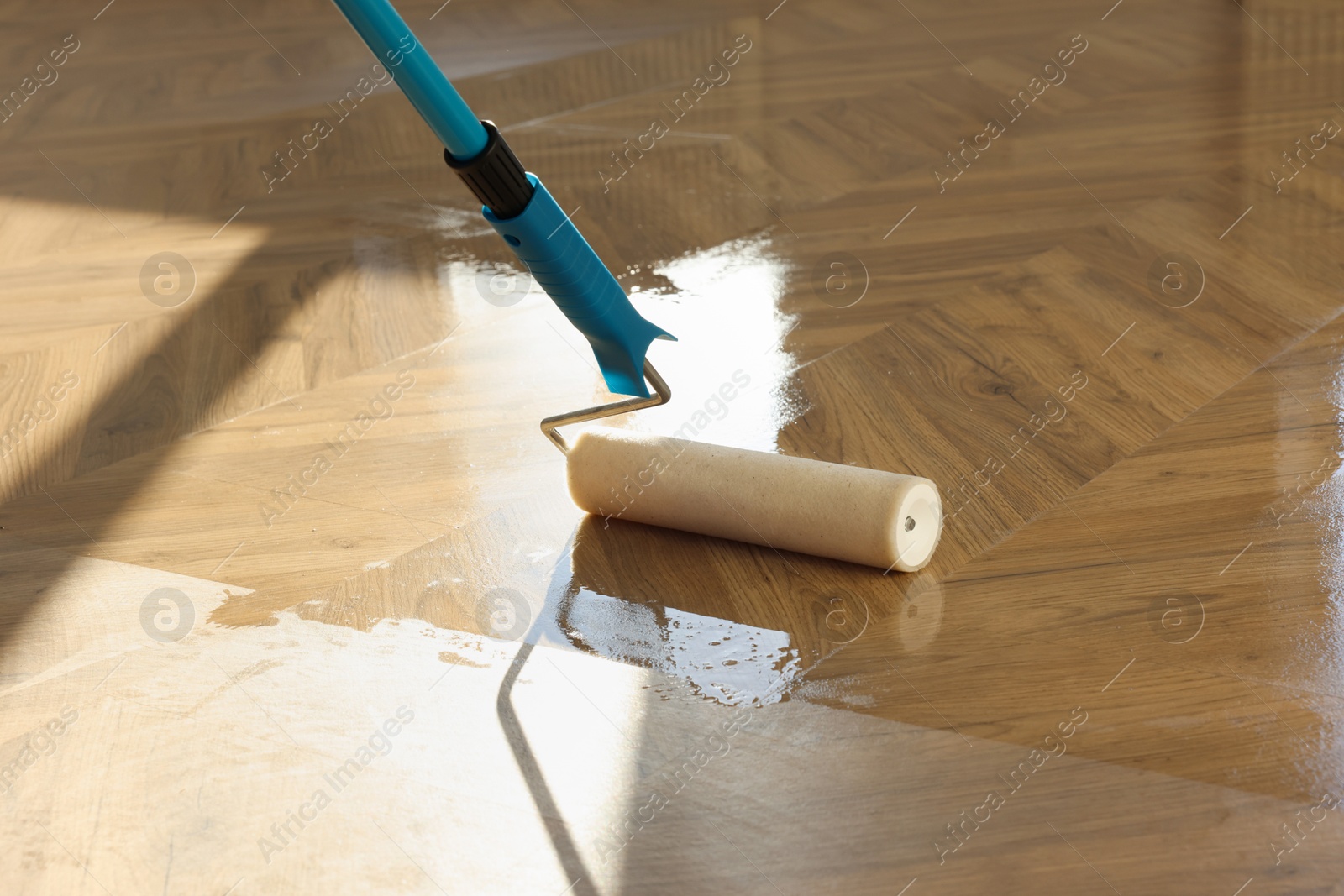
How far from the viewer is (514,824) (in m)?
1.06

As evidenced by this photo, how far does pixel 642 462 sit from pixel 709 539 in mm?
115

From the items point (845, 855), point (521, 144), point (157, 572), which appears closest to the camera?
point (845, 855)

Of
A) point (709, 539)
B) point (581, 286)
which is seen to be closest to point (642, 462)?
point (709, 539)

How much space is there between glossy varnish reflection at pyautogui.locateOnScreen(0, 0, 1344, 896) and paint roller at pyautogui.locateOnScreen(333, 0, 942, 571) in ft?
0.15

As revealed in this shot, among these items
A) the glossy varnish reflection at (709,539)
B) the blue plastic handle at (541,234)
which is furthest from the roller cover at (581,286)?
the glossy varnish reflection at (709,539)

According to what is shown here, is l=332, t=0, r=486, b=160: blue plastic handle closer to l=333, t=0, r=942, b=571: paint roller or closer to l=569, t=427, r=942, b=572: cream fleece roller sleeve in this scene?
l=333, t=0, r=942, b=571: paint roller

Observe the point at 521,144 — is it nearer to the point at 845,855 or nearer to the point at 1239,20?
the point at 1239,20

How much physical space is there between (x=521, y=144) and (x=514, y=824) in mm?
2190

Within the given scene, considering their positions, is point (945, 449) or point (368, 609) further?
point (945, 449)

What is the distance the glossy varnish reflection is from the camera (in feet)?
3.46

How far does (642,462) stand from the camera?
1.42 meters

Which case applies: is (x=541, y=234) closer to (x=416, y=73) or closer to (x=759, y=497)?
(x=416, y=73)

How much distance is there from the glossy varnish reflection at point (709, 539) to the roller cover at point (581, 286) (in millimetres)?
216

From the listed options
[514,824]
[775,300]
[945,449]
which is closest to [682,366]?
[775,300]
